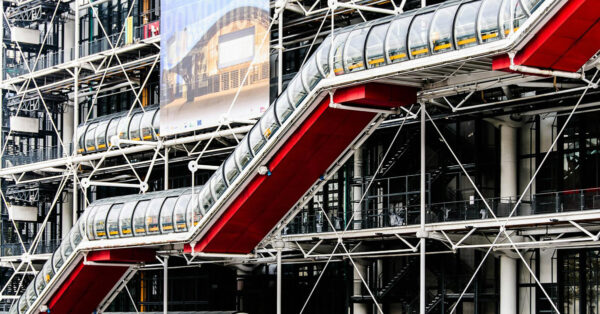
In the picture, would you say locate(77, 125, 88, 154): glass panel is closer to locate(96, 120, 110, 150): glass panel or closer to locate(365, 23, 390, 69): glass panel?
locate(96, 120, 110, 150): glass panel

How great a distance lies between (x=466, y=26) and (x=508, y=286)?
7.35m

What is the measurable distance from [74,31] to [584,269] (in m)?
22.8

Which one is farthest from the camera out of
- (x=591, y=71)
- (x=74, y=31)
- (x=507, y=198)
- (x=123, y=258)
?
(x=74, y=31)

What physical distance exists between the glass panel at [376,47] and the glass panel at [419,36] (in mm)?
760

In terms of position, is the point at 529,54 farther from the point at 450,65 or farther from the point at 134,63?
the point at 134,63

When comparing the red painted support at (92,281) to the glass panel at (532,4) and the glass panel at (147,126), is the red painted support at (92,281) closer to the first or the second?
the glass panel at (147,126)

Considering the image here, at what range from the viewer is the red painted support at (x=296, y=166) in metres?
25.4

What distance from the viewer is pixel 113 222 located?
1282 inches

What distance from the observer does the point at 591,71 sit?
25203 millimetres

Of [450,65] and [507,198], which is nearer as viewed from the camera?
[450,65]

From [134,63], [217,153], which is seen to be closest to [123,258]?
[217,153]

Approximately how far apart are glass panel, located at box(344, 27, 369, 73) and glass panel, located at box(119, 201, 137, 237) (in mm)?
9409

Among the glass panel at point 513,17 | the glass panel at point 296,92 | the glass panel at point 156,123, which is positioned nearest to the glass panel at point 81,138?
the glass panel at point 156,123

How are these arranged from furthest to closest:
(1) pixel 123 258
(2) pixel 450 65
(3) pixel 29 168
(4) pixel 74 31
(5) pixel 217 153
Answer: (4) pixel 74 31 < (3) pixel 29 168 < (5) pixel 217 153 < (1) pixel 123 258 < (2) pixel 450 65
